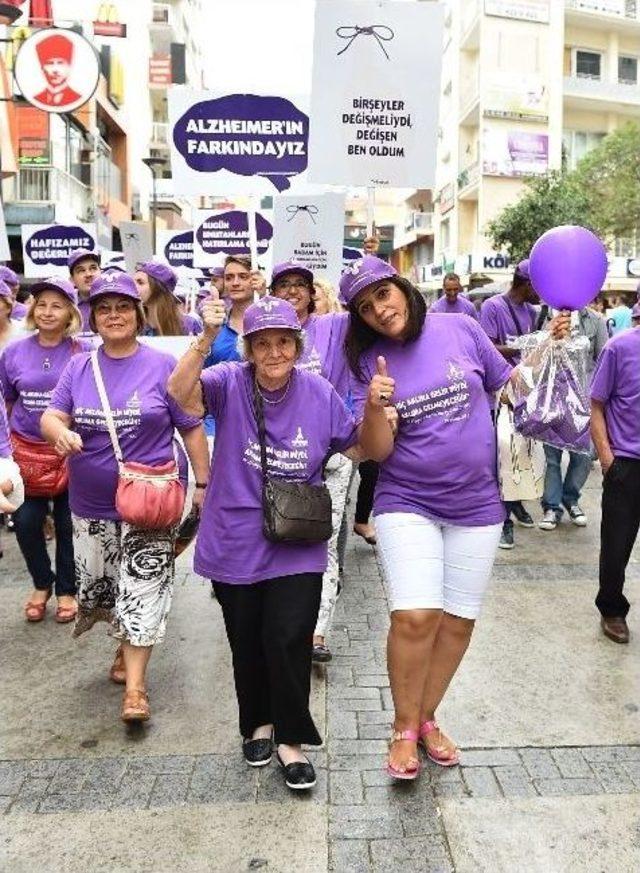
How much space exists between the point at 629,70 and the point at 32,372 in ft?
141

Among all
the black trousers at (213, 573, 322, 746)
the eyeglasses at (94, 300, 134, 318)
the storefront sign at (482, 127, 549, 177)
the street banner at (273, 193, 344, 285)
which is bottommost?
the black trousers at (213, 573, 322, 746)

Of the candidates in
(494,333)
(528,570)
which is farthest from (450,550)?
(494,333)

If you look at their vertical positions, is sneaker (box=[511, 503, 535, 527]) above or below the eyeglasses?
below

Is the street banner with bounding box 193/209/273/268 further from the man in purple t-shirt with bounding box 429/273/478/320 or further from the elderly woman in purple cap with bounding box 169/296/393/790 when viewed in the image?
the elderly woman in purple cap with bounding box 169/296/393/790

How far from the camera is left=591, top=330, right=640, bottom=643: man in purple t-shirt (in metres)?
4.36

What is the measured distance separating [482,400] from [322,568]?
2.84 feet

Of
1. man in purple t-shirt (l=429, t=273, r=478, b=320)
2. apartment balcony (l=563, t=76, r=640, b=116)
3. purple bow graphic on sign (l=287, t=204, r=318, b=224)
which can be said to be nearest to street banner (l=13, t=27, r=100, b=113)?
man in purple t-shirt (l=429, t=273, r=478, b=320)

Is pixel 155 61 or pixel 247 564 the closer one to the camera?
pixel 247 564

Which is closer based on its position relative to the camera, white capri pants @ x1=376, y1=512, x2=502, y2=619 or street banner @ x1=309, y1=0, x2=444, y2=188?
white capri pants @ x1=376, y1=512, x2=502, y2=619

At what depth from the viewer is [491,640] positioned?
459 cm

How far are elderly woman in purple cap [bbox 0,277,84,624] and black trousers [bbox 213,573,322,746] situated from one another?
2015 mm

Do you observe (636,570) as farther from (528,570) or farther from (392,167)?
(392,167)

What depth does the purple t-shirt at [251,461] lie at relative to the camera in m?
3.14

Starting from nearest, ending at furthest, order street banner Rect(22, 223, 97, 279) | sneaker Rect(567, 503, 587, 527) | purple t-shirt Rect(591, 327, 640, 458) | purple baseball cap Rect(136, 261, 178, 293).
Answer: purple t-shirt Rect(591, 327, 640, 458)
purple baseball cap Rect(136, 261, 178, 293)
sneaker Rect(567, 503, 587, 527)
street banner Rect(22, 223, 97, 279)
